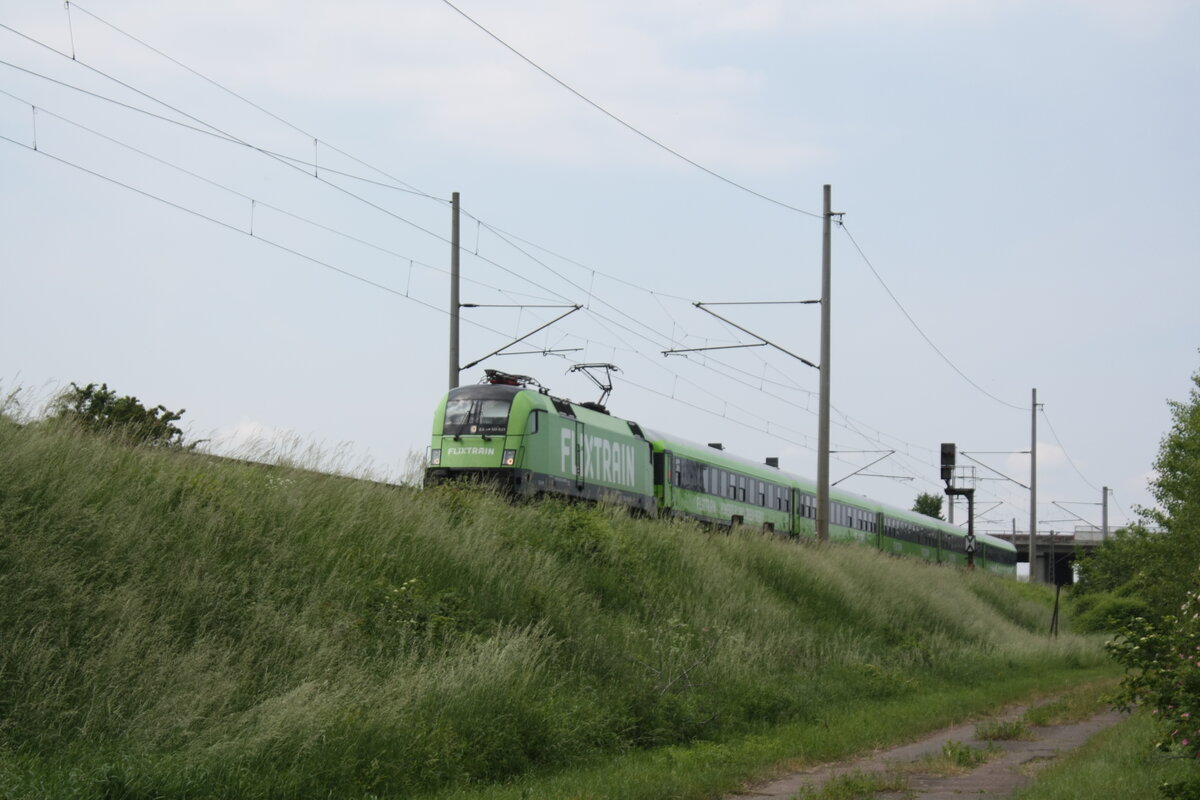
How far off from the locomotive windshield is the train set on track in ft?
0.07

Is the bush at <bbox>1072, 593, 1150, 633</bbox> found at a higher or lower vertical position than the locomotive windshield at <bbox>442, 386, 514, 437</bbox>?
lower

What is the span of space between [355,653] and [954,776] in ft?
20.0

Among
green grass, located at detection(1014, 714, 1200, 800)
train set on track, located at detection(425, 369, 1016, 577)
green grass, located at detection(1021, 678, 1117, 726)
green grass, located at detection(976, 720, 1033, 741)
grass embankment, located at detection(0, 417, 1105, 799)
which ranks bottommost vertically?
green grass, located at detection(1021, 678, 1117, 726)

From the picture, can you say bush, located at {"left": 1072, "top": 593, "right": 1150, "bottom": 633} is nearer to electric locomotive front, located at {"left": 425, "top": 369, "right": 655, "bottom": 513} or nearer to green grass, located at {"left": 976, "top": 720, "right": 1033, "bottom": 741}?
electric locomotive front, located at {"left": 425, "top": 369, "right": 655, "bottom": 513}

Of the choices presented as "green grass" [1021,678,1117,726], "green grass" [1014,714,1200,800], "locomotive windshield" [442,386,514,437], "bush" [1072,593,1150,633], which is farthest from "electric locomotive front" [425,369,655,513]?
"bush" [1072,593,1150,633]

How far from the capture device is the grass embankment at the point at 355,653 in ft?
30.5

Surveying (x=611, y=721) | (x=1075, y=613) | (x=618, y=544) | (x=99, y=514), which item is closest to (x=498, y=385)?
(x=618, y=544)

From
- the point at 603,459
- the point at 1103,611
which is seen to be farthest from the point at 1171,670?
the point at 1103,611

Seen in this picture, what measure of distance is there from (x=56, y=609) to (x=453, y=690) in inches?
144

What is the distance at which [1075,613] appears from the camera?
42031mm

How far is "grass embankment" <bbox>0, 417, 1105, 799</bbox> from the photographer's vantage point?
9.29 metres

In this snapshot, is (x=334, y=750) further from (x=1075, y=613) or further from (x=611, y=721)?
(x=1075, y=613)

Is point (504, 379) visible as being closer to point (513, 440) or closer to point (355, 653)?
point (513, 440)

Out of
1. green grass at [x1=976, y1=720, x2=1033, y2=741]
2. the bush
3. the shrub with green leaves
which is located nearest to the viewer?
the shrub with green leaves
